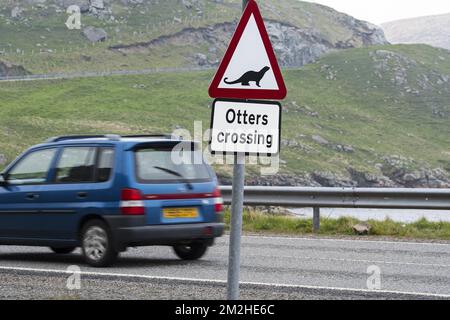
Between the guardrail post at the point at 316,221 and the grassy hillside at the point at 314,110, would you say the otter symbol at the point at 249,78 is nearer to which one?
the guardrail post at the point at 316,221

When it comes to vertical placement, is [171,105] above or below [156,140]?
above

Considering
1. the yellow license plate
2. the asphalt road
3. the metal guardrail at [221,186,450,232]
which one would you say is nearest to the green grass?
the metal guardrail at [221,186,450,232]

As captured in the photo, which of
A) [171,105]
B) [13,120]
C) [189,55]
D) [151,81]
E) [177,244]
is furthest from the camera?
[189,55]

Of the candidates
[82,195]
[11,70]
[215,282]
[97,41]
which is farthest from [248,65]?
[97,41]

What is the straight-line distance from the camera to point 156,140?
12992mm

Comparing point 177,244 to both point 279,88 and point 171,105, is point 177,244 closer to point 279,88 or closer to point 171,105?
point 279,88

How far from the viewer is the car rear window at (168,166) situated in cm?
1280

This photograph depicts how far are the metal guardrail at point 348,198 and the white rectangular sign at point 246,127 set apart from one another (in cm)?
1105

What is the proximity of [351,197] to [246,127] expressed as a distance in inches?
460
